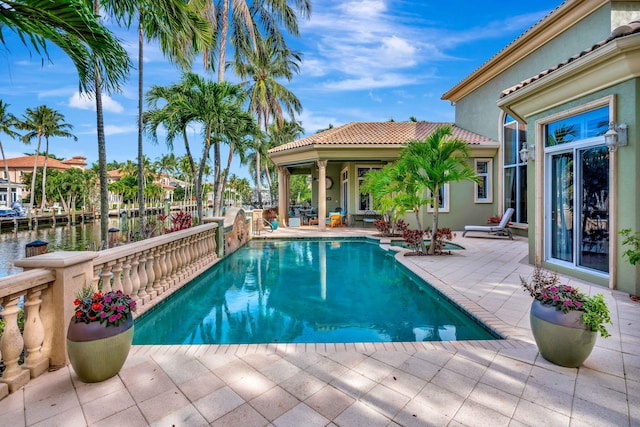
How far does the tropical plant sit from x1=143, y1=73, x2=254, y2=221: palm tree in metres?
10.3

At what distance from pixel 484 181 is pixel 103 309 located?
1476 centimetres

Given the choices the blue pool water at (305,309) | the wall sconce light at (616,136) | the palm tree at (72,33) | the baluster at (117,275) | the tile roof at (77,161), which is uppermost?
the tile roof at (77,161)

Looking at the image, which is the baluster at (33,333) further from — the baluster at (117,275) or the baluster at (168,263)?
the baluster at (168,263)

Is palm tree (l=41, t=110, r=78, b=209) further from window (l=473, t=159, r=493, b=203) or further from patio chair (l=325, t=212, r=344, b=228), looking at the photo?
window (l=473, t=159, r=493, b=203)

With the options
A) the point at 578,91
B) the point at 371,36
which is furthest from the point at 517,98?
the point at 371,36

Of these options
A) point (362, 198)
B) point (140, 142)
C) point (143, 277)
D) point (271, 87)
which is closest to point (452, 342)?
point (143, 277)

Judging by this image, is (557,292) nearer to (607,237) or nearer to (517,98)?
(607,237)

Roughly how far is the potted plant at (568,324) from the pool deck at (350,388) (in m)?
0.14

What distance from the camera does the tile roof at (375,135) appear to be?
46.6 ft

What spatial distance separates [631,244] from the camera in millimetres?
4879

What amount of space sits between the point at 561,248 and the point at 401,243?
5.38 metres

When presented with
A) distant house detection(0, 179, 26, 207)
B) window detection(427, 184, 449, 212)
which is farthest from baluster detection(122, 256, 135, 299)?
distant house detection(0, 179, 26, 207)

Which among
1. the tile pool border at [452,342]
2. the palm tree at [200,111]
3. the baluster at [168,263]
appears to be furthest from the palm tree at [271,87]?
the tile pool border at [452,342]

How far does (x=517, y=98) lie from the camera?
687 centimetres
